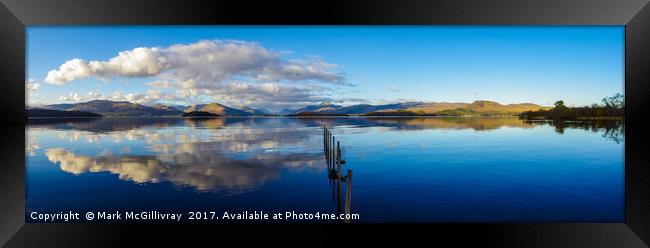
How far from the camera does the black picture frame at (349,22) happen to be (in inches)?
211

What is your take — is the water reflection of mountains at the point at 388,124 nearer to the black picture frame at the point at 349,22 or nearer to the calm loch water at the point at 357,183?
the calm loch water at the point at 357,183

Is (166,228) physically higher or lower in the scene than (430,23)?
lower

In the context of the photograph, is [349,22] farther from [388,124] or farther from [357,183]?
[388,124]

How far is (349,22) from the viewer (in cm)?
551

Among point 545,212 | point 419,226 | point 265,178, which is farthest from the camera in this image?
point 265,178

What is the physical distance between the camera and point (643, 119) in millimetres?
5664

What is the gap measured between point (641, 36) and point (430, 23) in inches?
111

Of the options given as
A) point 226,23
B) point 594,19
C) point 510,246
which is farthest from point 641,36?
point 226,23

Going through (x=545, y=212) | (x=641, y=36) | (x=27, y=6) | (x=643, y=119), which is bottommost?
(x=545, y=212)

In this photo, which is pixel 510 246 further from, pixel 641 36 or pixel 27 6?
pixel 27 6

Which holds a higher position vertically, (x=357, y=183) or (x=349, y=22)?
(x=349, y=22)

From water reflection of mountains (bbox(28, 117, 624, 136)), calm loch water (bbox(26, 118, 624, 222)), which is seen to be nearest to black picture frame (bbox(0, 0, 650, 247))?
calm loch water (bbox(26, 118, 624, 222))

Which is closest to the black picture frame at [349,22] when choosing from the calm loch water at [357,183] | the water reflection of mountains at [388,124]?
Answer: the calm loch water at [357,183]

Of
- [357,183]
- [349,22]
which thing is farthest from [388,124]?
[349,22]
